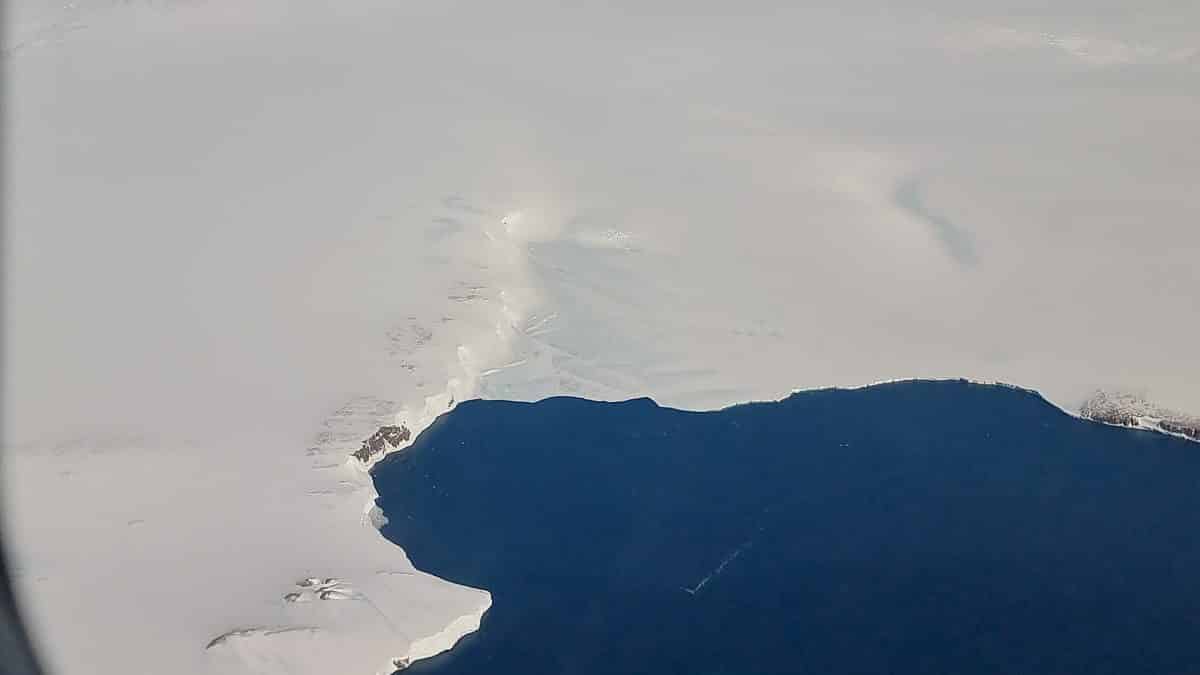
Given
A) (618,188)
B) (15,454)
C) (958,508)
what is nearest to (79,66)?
(618,188)

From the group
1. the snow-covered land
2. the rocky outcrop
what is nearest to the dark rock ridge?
the snow-covered land

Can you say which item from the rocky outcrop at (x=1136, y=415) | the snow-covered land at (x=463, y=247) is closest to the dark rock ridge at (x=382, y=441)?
the snow-covered land at (x=463, y=247)

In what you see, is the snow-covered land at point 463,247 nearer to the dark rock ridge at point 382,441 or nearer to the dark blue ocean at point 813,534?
the dark rock ridge at point 382,441

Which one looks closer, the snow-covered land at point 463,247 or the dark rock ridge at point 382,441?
the snow-covered land at point 463,247

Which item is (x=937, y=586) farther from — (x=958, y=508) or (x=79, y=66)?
(x=79, y=66)

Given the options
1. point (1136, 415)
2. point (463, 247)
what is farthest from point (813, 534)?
point (463, 247)

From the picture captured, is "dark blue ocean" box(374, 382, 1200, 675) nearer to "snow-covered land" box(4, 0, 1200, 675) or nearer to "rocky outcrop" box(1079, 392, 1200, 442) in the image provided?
"rocky outcrop" box(1079, 392, 1200, 442)

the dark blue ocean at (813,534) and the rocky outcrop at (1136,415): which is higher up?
the rocky outcrop at (1136,415)
